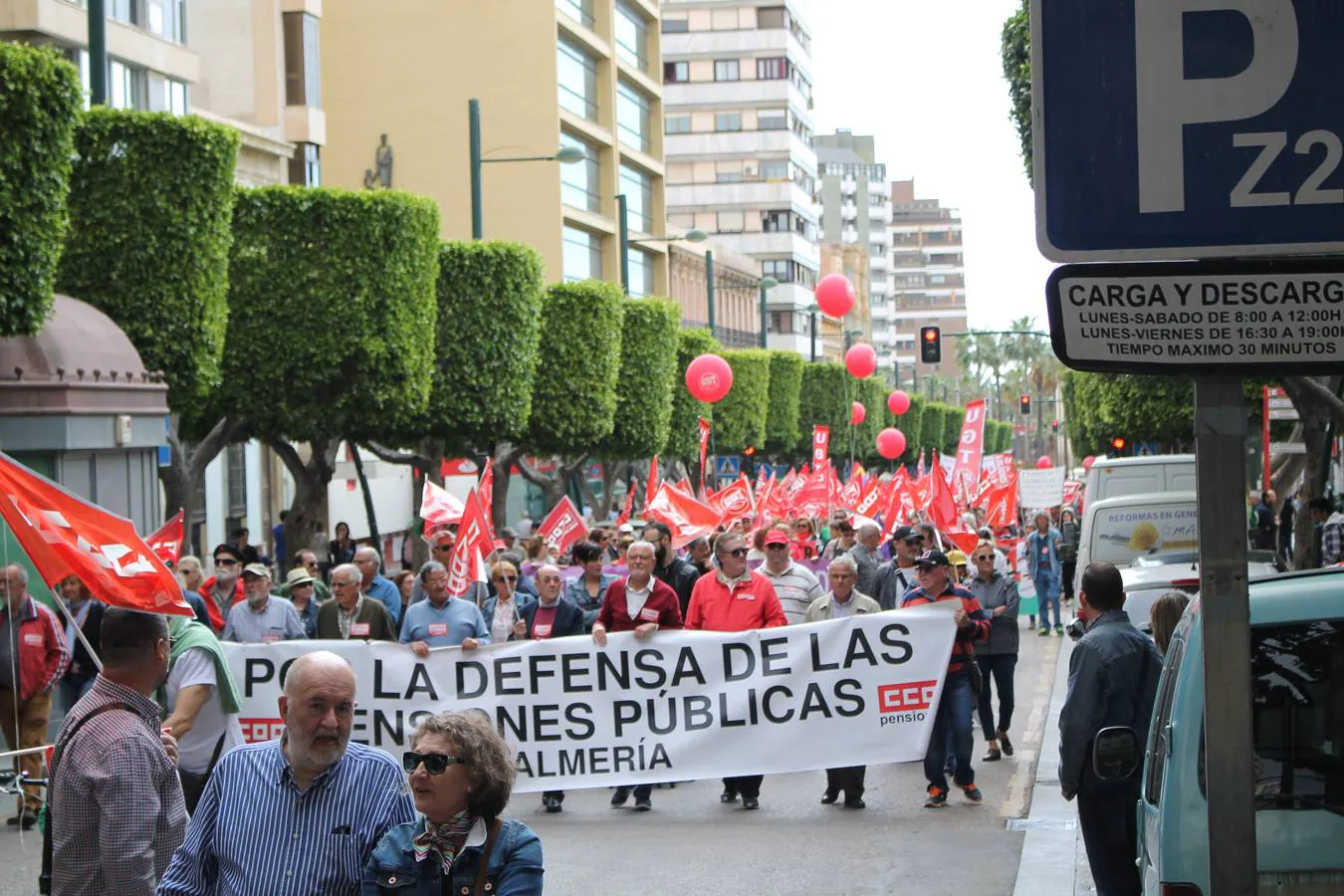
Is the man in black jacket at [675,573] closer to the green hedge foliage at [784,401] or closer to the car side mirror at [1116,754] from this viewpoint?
the car side mirror at [1116,754]

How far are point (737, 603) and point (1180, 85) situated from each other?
8.70 metres

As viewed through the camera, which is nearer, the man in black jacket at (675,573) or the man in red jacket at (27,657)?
the man in red jacket at (27,657)

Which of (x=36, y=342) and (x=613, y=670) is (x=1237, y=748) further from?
(x=36, y=342)

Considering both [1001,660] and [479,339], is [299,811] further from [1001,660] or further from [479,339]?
[479,339]

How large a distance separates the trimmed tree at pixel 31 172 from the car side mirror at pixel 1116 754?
47.4ft

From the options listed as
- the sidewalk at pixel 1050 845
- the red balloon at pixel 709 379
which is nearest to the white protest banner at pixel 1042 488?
the red balloon at pixel 709 379

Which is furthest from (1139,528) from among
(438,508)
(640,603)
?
(640,603)

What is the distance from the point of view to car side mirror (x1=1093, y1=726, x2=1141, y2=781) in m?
5.46

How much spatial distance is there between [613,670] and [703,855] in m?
1.53

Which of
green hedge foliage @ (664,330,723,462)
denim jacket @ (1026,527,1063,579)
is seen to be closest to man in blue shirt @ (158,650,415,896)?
denim jacket @ (1026,527,1063,579)

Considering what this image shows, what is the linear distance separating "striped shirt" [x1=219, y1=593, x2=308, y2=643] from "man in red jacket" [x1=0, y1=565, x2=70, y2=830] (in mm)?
1063

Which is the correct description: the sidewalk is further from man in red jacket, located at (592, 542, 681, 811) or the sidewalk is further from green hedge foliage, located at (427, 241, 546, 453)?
green hedge foliage, located at (427, 241, 546, 453)

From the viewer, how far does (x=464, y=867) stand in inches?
155

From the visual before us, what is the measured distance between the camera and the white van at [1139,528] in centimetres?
1891
